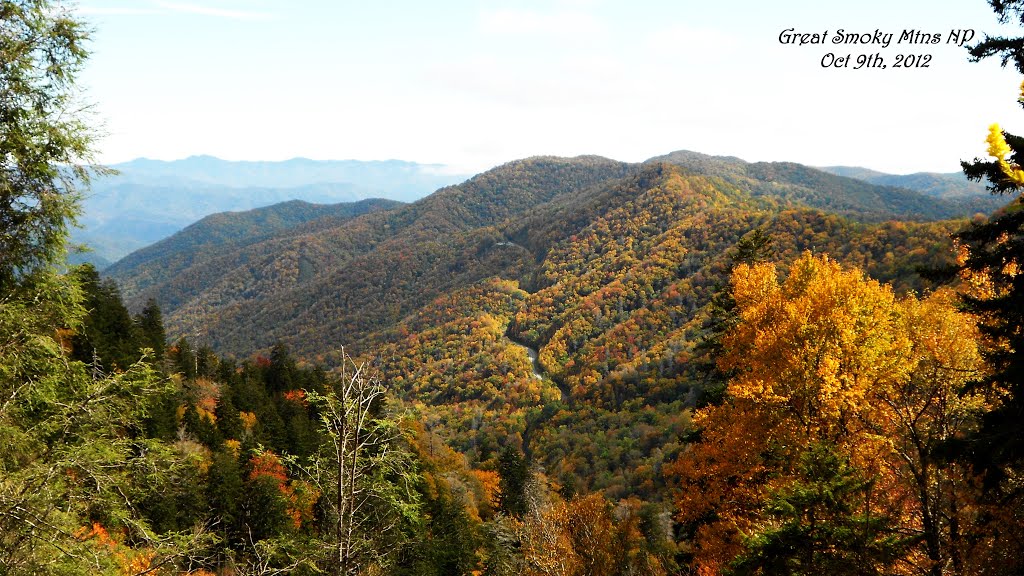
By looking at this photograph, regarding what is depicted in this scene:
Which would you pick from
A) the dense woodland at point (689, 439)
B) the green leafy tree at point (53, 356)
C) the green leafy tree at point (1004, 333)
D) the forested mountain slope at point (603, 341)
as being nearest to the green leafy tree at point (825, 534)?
the dense woodland at point (689, 439)

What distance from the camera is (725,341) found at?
55.4 ft

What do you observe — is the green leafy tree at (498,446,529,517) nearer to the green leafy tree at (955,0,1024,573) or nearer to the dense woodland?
the dense woodland

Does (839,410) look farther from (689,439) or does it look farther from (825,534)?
(689,439)

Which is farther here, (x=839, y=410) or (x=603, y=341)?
(x=603, y=341)

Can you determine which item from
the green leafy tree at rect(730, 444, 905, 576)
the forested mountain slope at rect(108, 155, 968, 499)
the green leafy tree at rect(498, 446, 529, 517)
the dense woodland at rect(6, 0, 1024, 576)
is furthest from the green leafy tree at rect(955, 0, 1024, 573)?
the forested mountain slope at rect(108, 155, 968, 499)

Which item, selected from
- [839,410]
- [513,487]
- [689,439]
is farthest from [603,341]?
[839,410]

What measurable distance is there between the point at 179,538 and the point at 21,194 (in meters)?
5.59

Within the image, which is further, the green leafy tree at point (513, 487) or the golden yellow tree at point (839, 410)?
the green leafy tree at point (513, 487)

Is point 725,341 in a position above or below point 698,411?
above

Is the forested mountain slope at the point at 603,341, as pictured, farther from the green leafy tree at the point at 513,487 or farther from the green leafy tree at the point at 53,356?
the green leafy tree at the point at 53,356

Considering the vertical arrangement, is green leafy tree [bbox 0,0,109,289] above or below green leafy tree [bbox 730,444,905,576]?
above

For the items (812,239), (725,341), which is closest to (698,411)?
(725,341)

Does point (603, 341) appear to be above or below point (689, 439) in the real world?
below

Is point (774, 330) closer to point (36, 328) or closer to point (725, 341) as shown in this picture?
point (725, 341)
